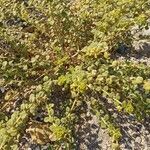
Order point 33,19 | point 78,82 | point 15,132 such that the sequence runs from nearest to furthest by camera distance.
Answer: point 15,132, point 78,82, point 33,19

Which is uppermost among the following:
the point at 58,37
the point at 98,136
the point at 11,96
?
the point at 58,37

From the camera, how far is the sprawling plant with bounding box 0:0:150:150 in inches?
114

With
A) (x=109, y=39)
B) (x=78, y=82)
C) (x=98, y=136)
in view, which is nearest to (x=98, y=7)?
(x=109, y=39)

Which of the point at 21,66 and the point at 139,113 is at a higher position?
the point at 21,66

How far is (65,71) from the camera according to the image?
3270mm

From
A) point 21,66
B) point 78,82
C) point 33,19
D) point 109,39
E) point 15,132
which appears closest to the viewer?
point 15,132

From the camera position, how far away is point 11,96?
10.5 ft

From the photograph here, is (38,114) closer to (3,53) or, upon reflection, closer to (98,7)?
(3,53)

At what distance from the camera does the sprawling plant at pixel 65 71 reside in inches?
114

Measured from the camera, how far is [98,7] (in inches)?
134

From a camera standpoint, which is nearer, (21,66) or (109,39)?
(21,66)

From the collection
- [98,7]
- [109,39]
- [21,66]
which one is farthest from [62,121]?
[98,7]

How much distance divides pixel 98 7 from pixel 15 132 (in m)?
1.27

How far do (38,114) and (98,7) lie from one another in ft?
3.16
